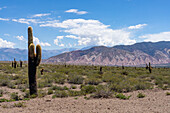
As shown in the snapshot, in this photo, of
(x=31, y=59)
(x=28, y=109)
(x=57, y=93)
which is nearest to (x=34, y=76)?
(x=31, y=59)

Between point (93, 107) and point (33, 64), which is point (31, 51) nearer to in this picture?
point (33, 64)

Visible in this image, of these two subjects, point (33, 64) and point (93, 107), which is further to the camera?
point (33, 64)

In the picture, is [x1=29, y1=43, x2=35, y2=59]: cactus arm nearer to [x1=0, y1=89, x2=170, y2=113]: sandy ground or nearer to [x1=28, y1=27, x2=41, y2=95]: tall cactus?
[x1=28, y1=27, x2=41, y2=95]: tall cactus

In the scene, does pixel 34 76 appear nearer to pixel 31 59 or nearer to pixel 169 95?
pixel 31 59

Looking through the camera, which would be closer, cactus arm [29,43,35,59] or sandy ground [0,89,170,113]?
sandy ground [0,89,170,113]

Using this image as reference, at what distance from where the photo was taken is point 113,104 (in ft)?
35.3

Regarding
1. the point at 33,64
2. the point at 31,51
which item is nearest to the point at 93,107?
the point at 33,64

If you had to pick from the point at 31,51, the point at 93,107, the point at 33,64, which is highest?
the point at 31,51

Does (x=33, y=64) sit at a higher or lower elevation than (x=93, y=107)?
higher

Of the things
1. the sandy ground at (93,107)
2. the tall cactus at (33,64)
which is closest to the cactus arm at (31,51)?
the tall cactus at (33,64)

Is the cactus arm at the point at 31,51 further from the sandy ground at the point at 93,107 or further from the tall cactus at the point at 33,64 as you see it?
the sandy ground at the point at 93,107

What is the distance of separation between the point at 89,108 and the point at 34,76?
18.2 feet

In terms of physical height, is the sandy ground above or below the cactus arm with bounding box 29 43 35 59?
Answer: below

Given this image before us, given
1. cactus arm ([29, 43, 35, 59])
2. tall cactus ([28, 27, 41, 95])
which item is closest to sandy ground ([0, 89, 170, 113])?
tall cactus ([28, 27, 41, 95])
